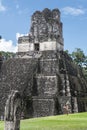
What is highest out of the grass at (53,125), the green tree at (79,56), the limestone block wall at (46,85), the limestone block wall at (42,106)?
the green tree at (79,56)

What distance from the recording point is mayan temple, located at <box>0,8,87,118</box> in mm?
25516

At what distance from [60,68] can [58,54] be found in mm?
1632

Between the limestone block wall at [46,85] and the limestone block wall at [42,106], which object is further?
the limestone block wall at [46,85]

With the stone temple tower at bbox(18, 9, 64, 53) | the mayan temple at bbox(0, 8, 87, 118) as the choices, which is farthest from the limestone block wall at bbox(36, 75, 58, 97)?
the stone temple tower at bbox(18, 9, 64, 53)

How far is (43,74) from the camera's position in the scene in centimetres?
2764

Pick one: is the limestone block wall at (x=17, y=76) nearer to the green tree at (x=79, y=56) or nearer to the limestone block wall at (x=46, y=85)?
the limestone block wall at (x=46, y=85)

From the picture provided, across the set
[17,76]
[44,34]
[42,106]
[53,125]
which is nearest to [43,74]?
[17,76]

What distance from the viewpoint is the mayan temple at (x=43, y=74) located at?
1005 inches

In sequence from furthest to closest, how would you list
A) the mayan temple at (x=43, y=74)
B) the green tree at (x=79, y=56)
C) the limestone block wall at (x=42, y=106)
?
1. the green tree at (x=79, y=56)
2. the mayan temple at (x=43, y=74)
3. the limestone block wall at (x=42, y=106)

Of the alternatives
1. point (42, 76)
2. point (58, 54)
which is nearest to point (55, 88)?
point (42, 76)

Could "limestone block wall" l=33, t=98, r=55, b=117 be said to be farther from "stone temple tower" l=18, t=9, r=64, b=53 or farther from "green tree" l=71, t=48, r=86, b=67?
"green tree" l=71, t=48, r=86, b=67

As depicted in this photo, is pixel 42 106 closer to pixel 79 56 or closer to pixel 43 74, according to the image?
pixel 43 74

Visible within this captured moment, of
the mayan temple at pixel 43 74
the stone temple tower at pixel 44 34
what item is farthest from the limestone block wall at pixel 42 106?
the stone temple tower at pixel 44 34

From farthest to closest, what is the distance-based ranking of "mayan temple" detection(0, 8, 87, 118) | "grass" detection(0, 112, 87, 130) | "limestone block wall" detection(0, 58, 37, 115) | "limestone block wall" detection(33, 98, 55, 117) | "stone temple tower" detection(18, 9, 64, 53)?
"stone temple tower" detection(18, 9, 64, 53) < "limestone block wall" detection(0, 58, 37, 115) < "mayan temple" detection(0, 8, 87, 118) < "limestone block wall" detection(33, 98, 55, 117) < "grass" detection(0, 112, 87, 130)
